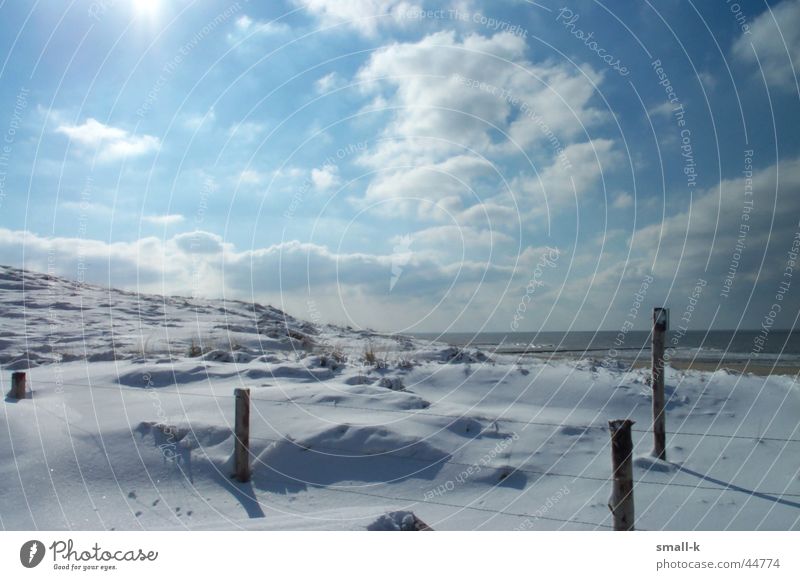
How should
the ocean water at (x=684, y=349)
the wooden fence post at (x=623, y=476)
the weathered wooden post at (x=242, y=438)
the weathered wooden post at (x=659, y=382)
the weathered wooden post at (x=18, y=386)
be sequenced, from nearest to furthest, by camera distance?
the wooden fence post at (x=623, y=476) → the weathered wooden post at (x=242, y=438) → the weathered wooden post at (x=659, y=382) → the weathered wooden post at (x=18, y=386) → the ocean water at (x=684, y=349)

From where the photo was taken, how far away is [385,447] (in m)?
7.42

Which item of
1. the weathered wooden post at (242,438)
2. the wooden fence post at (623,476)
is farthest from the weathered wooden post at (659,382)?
the weathered wooden post at (242,438)

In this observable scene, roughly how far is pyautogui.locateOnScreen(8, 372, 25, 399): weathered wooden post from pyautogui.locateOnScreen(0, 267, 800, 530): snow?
0.63 ft

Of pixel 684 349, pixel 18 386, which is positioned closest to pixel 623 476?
pixel 18 386

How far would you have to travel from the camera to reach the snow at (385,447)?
230 inches

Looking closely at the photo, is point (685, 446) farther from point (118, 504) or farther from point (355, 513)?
point (118, 504)

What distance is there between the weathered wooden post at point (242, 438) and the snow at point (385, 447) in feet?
0.47

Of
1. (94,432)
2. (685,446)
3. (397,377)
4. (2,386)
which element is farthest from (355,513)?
(2,386)

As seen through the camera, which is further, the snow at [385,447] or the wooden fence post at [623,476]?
the snow at [385,447]

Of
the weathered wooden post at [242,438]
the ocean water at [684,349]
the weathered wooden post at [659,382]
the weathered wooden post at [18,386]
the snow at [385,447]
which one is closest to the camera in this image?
the snow at [385,447]

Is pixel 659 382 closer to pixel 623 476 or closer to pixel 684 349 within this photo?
pixel 623 476

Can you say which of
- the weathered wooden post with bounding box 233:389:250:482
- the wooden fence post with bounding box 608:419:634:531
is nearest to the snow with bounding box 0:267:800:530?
the weathered wooden post with bounding box 233:389:250:482

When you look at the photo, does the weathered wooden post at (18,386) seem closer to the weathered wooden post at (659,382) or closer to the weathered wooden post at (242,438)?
the weathered wooden post at (242,438)

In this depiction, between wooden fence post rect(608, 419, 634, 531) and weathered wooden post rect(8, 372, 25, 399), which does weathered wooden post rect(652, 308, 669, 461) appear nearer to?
wooden fence post rect(608, 419, 634, 531)
